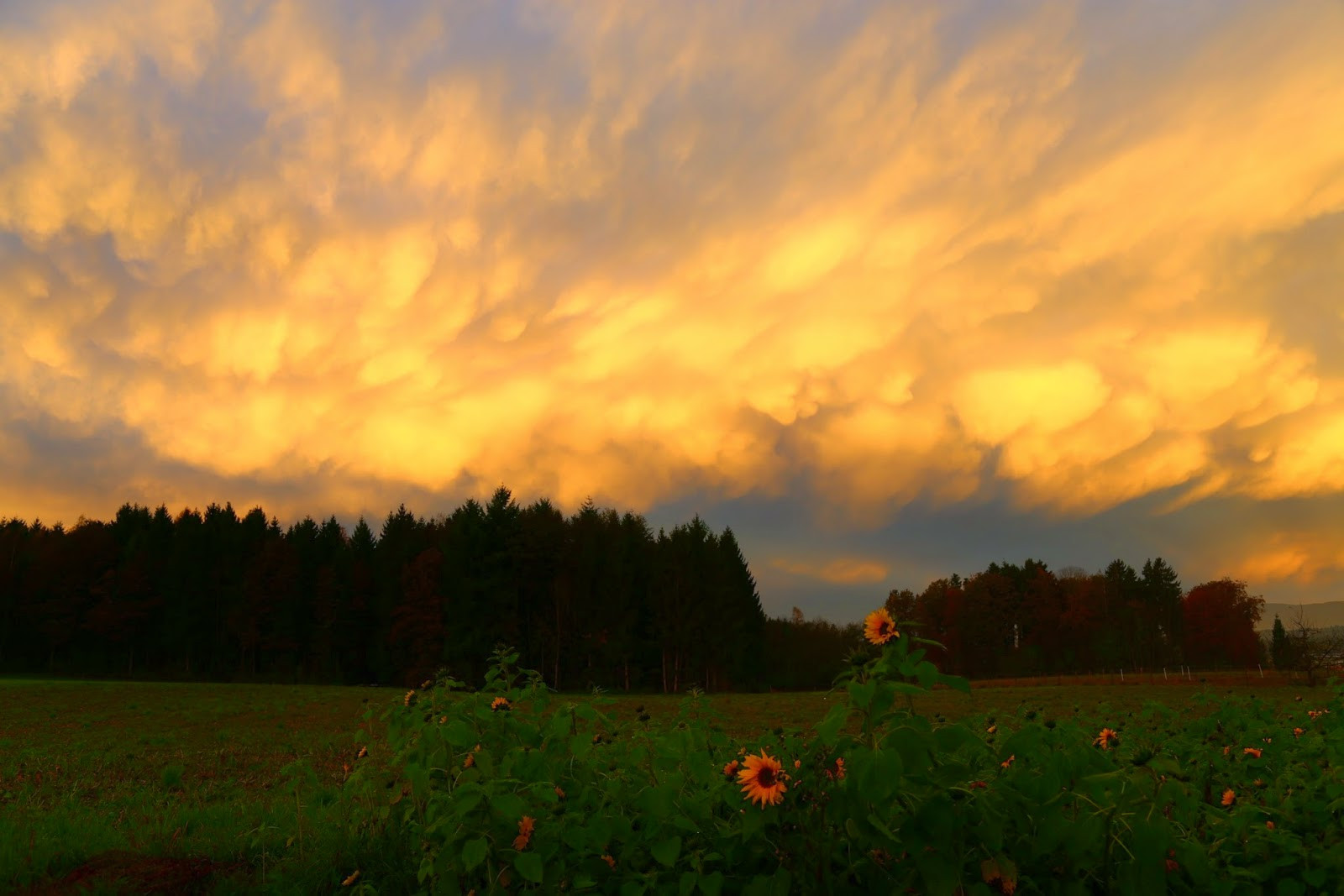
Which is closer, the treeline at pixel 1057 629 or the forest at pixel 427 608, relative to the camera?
the forest at pixel 427 608

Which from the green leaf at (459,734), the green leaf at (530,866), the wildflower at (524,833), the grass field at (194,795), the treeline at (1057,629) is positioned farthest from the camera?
the treeline at (1057,629)

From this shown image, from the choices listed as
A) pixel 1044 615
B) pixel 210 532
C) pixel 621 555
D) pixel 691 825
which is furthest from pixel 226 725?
pixel 1044 615

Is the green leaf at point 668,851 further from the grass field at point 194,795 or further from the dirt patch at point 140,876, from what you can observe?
the dirt patch at point 140,876

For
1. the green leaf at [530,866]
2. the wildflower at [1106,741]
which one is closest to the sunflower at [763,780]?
the green leaf at [530,866]

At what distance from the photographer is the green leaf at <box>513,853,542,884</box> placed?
11.3 ft

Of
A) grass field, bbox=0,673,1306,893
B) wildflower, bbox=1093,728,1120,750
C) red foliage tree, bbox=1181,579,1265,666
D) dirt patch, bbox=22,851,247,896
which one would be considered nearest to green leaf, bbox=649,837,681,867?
grass field, bbox=0,673,1306,893

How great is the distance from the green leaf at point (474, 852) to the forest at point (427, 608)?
182 ft

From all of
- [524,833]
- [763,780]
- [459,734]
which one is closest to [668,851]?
[763,780]

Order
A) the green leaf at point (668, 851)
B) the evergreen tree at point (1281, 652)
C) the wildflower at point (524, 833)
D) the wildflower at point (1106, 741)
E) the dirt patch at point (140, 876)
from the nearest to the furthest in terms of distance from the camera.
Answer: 1. the green leaf at point (668, 851)
2. the wildflower at point (524, 833)
3. the wildflower at point (1106, 741)
4. the dirt patch at point (140, 876)
5. the evergreen tree at point (1281, 652)

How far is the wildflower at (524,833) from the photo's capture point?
3619mm

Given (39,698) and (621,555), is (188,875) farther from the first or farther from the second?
(621,555)

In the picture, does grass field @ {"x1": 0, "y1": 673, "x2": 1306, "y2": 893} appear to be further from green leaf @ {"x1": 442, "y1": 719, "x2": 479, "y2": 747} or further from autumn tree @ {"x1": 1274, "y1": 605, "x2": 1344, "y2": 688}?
autumn tree @ {"x1": 1274, "y1": 605, "x2": 1344, "y2": 688}

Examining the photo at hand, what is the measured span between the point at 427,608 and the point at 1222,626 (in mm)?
75055

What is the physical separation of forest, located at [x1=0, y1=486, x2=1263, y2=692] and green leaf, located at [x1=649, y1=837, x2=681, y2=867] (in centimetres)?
5583
